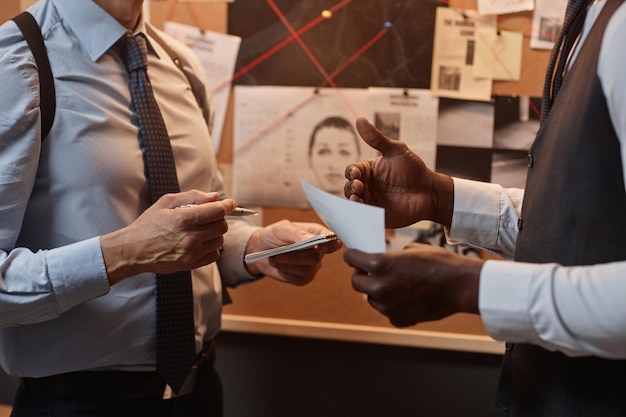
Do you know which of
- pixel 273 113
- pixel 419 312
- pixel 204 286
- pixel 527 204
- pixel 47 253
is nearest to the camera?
pixel 419 312

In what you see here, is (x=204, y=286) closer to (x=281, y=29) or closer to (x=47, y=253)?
(x=47, y=253)

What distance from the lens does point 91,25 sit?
49.6 inches

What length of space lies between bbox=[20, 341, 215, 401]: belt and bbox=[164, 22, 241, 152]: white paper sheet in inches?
31.4

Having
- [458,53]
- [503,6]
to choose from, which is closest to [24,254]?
[458,53]

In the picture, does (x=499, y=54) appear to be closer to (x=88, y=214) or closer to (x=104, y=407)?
(x=88, y=214)

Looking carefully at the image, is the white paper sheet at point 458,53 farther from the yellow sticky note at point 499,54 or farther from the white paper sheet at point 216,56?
the white paper sheet at point 216,56

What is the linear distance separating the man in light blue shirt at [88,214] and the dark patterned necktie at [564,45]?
0.56m

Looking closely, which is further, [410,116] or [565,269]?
[410,116]

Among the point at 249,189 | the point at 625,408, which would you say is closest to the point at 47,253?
the point at 249,189

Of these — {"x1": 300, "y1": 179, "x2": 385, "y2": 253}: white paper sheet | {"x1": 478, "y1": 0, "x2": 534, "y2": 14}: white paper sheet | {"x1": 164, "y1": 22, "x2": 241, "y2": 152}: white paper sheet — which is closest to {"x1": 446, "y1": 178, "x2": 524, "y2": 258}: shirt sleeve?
{"x1": 300, "y1": 179, "x2": 385, "y2": 253}: white paper sheet

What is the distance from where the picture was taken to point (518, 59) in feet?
5.57

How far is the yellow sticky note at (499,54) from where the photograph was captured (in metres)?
1.70

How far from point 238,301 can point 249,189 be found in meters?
0.34

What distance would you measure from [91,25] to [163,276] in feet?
1.74
